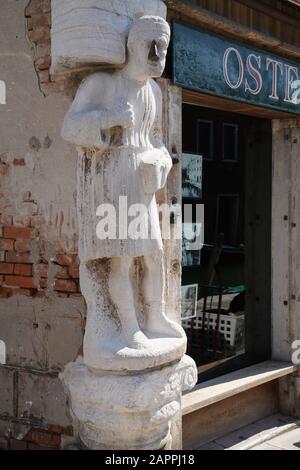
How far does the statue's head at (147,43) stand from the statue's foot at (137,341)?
135 centimetres

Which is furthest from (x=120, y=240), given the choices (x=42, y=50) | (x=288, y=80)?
(x=288, y=80)

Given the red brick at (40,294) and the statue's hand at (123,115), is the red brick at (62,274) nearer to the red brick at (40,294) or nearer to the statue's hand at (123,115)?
the red brick at (40,294)

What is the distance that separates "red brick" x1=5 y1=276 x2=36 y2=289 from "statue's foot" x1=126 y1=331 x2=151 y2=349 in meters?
1.00

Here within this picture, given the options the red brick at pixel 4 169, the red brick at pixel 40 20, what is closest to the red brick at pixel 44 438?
the red brick at pixel 4 169

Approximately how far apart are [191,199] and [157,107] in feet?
7.51

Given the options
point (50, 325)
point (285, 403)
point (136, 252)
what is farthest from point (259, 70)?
point (285, 403)

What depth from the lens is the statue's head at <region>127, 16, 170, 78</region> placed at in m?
2.88

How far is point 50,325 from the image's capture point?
3.62 meters

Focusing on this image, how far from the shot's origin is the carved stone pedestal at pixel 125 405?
9.42ft

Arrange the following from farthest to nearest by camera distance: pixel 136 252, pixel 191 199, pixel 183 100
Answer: pixel 191 199
pixel 183 100
pixel 136 252

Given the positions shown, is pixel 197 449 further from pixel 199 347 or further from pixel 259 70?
pixel 259 70

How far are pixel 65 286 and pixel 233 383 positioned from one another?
174cm

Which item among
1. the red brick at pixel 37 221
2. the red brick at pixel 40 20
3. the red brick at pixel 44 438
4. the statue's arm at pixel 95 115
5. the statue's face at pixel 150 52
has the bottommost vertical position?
the red brick at pixel 44 438

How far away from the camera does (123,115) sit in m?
2.82
